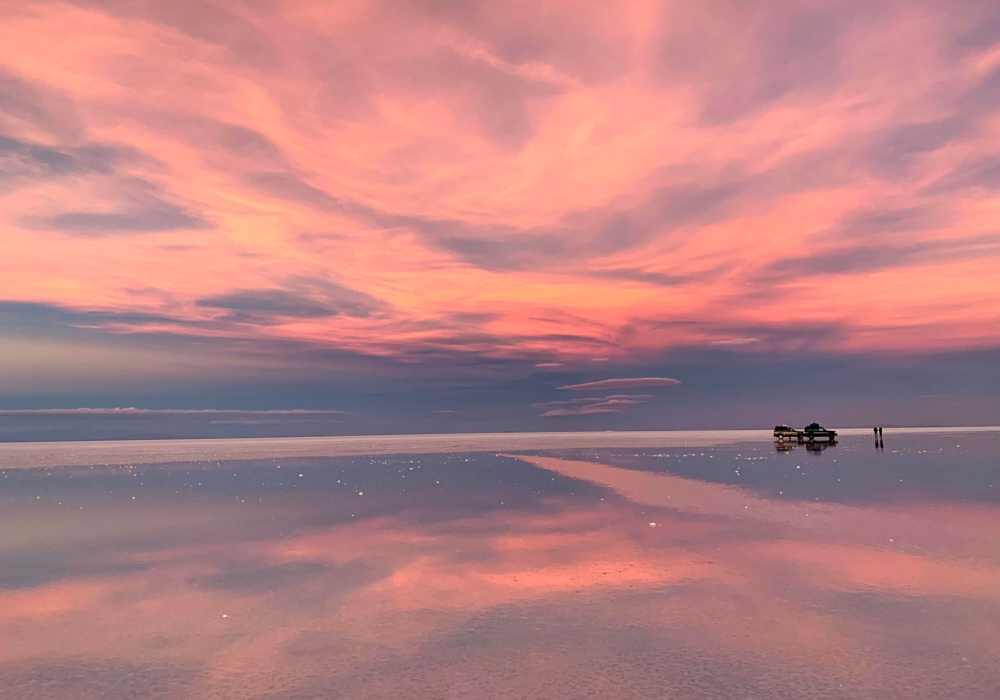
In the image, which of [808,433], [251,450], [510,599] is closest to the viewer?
[510,599]

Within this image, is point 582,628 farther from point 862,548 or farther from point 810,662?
point 862,548

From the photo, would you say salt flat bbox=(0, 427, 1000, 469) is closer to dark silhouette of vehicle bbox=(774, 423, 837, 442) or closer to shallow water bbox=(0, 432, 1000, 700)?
dark silhouette of vehicle bbox=(774, 423, 837, 442)

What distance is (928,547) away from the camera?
1435cm

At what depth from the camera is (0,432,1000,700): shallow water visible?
7.68 m

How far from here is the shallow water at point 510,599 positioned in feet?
25.2

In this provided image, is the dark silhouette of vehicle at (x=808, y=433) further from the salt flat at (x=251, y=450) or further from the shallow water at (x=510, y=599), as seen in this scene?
the shallow water at (x=510, y=599)

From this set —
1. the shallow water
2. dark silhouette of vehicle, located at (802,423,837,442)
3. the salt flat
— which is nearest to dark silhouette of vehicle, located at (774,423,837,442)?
dark silhouette of vehicle, located at (802,423,837,442)

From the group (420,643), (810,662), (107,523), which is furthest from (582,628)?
(107,523)

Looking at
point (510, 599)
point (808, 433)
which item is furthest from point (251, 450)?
point (510, 599)

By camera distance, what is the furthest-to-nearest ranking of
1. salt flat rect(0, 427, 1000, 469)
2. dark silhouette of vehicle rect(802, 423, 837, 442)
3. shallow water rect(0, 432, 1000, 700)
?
dark silhouette of vehicle rect(802, 423, 837, 442) → salt flat rect(0, 427, 1000, 469) → shallow water rect(0, 432, 1000, 700)

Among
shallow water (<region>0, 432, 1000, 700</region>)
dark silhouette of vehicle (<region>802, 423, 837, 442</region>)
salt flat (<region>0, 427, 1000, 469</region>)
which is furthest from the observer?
dark silhouette of vehicle (<region>802, 423, 837, 442</region>)

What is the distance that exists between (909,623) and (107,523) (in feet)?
69.9

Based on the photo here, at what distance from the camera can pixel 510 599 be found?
10.9 meters

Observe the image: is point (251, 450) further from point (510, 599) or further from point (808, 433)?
point (510, 599)
